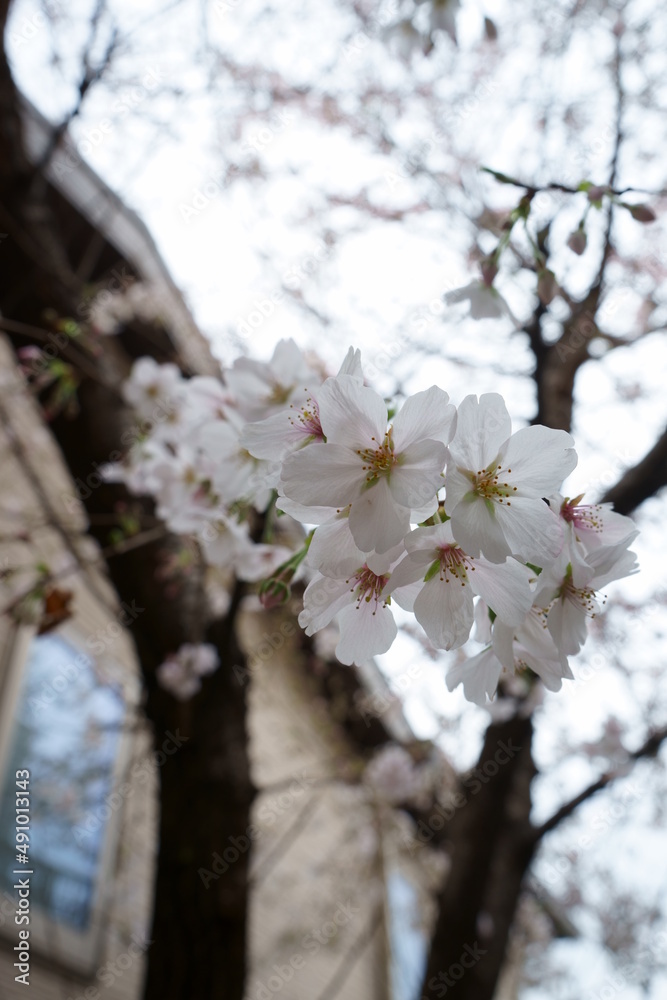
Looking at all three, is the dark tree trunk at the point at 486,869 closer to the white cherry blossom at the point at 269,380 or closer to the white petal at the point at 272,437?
the white cherry blossom at the point at 269,380

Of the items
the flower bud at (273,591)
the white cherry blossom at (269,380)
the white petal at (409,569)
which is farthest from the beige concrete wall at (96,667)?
the white petal at (409,569)

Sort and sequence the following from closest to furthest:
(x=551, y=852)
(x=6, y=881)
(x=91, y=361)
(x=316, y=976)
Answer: (x=91, y=361)
(x=6, y=881)
(x=316, y=976)
(x=551, y=852)

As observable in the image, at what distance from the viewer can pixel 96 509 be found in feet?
7.80

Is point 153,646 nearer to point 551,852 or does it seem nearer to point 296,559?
point 296,559

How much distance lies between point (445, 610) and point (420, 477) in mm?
134

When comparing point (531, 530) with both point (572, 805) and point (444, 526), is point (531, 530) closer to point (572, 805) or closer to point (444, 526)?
point (444, 526)

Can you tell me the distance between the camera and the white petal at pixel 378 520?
0.70 m

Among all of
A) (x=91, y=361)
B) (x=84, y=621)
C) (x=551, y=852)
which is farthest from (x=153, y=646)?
(x=551, y=852)

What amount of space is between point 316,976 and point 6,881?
293cm

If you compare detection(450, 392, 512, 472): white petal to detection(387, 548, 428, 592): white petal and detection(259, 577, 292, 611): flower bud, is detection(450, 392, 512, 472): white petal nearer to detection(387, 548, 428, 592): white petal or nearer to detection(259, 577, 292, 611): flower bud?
detection(387, 548, 428, 592): white petal

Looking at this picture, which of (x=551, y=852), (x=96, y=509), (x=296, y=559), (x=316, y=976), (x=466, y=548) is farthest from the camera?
(x=551, y=852)

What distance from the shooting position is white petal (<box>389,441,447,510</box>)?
706mm

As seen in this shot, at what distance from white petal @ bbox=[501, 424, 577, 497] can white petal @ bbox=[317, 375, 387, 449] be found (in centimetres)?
13

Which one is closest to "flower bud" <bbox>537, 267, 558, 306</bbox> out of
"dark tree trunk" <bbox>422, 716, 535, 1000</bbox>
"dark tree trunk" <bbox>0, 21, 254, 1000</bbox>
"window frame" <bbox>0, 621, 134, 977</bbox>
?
"dark tree trunk" <bbox>0, 21, 254, 1000</bbox>
